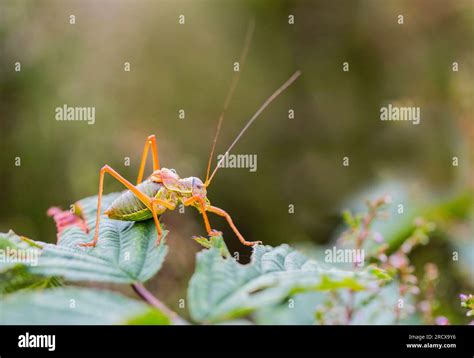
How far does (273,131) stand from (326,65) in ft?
2.82

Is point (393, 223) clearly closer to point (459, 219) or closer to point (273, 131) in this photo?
point (459, 219)

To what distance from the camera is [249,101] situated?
437cm

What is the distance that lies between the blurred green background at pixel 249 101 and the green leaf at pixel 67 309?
236 cm

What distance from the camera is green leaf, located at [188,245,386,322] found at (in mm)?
987

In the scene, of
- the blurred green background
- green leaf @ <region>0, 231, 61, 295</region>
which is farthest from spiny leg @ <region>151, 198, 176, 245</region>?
the blurred green background

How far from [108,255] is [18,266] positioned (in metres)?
0.32

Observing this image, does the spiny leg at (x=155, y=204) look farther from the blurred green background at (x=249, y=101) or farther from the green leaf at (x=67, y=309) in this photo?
the blurred green background at (x=249, y=101)

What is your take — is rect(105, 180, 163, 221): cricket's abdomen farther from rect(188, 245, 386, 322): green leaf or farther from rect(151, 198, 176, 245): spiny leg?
rect(188, 245, 386, 322): green leaf

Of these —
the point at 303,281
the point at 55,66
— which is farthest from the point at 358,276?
the point at 55,66

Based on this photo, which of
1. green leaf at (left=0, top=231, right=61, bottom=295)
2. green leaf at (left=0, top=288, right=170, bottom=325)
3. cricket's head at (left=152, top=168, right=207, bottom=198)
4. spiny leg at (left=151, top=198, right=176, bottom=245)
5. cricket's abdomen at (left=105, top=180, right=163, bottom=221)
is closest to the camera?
green leaf at (left=0, top=288, right=170, bottom=325)

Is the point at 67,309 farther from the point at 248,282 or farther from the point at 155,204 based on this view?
the point at 155,204

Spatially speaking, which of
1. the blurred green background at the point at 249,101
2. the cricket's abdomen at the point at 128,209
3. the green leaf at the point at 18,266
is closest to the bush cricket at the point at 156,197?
the cricket's abdomen at the point at 128,209

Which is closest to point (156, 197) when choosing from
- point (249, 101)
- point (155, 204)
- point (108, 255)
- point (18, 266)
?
point (155, 204)

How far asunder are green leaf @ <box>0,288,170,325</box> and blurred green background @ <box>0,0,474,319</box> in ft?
7.76
